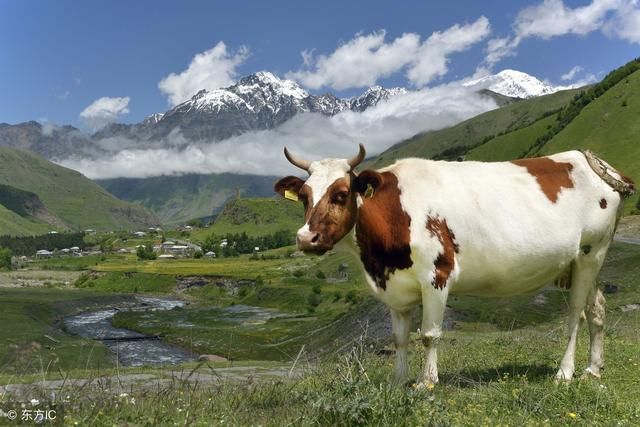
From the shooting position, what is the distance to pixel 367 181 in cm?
943

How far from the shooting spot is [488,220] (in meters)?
9.80

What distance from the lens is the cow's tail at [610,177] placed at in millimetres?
11016

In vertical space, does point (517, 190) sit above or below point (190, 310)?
above

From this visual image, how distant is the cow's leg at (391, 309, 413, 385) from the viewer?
9641 mm

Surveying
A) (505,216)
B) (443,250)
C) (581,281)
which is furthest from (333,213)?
(581,281)

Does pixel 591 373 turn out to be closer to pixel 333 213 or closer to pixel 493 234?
pixel 493 234

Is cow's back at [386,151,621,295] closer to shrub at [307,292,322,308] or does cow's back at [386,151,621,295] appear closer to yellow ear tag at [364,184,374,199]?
yellow ear tag at [364,184,374,199]

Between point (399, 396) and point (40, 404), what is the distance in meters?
3.83

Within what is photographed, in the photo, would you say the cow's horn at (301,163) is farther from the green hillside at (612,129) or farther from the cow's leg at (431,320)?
the green hillside at (612,129)

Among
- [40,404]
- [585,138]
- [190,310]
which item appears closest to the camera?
[40,404]

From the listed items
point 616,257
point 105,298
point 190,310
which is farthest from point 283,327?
point 105,298

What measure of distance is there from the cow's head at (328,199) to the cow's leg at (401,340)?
1.78 metres

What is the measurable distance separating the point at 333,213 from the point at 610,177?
5.59 m

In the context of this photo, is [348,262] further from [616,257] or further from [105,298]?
[616,257]
